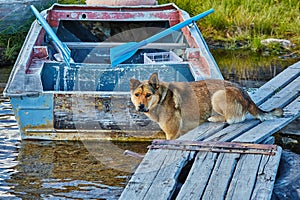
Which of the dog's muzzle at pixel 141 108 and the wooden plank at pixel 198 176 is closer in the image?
the wooden plank at pixel 198 176

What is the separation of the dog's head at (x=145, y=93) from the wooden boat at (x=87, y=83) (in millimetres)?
1016

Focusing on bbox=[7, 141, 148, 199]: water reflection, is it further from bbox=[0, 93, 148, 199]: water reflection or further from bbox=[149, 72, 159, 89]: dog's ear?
bbox=[149, 72, 159, 89]: dog's ear

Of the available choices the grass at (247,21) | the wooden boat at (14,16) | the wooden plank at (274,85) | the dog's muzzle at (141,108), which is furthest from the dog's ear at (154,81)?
the grass at (247,21)

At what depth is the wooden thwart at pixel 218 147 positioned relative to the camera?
4945mm

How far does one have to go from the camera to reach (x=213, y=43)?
500 inches

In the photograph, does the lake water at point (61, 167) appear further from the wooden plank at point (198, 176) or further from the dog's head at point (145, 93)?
the wooden plank at point (198, 176)

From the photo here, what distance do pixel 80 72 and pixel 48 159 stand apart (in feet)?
4.10

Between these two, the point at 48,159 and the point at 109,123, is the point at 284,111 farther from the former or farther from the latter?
the point at 48,159

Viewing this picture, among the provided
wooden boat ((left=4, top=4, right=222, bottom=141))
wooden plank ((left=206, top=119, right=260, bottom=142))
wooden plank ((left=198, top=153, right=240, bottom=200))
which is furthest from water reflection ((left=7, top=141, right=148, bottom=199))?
wooden plank ((left=198, top=153, right=240, bottom=200))

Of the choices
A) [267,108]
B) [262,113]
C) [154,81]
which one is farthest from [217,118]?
[267,108]

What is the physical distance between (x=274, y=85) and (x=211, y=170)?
2924mm

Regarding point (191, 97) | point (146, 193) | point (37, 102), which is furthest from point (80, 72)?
point (146, 193)

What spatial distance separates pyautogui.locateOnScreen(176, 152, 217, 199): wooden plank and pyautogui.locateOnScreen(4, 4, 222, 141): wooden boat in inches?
72.5

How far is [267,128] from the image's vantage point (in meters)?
5.61
